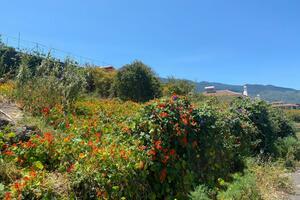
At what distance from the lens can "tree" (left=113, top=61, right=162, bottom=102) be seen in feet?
102

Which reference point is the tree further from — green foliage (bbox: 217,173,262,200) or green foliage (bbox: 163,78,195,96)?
green foliage (bbox: 217,173,262,200)

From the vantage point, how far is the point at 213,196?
6.49m

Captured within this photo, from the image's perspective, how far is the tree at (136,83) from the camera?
102 feet

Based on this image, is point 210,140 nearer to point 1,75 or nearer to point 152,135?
point 152,135

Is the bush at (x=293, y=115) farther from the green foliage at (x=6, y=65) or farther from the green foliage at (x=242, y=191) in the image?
the green foliage at (x=6, y=65)

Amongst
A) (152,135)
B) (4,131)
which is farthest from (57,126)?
(152,135)

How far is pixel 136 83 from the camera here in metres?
31.0

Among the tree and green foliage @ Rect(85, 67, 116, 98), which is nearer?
the tree

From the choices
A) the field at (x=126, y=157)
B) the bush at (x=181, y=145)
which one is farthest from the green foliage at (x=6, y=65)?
the bush at (x=181, y=145)

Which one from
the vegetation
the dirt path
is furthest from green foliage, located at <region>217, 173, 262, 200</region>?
the dirt path

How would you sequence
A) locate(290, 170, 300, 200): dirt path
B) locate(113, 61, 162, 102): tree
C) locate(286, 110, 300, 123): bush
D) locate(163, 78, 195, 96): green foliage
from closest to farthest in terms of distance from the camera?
locate(290, 170, 300, 200): dirt path < locate(286, 110, 300, 123): bush < locate(163, 78, 195, 96): green foliage < locate(113, 61, 162, 102): tree

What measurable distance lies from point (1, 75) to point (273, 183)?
9386mm

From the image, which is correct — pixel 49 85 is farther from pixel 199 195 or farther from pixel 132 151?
pixel 199 195

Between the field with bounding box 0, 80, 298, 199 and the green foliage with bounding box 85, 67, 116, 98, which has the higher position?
the green foliage with bounding box 85, 67, 116, 98
